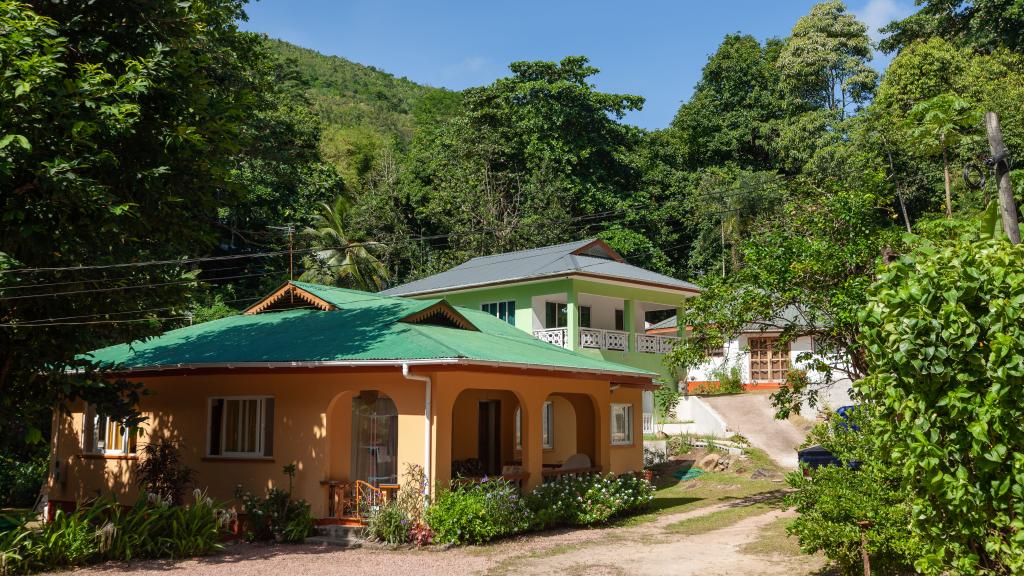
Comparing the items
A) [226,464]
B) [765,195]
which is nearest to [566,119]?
[765,195]

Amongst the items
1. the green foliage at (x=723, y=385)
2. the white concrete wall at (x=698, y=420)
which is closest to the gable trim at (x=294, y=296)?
the white concrete wall at (x=698, y=420)

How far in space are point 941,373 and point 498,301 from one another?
27.3m

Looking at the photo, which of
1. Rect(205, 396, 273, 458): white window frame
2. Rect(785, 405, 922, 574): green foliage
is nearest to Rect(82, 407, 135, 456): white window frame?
Rect(205, 396, 273, 458): white window frame

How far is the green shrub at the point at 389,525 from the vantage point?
48.0 ft

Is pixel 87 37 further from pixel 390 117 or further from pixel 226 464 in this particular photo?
pixel 390 117

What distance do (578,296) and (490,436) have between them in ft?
36.2

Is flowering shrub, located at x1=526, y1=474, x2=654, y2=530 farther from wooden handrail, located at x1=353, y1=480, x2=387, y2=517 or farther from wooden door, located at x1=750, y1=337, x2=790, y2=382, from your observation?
wooden door, located at x1=750, y1=337, x2=790, y2=382

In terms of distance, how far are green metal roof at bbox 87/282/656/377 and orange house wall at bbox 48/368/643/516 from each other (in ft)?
1.51

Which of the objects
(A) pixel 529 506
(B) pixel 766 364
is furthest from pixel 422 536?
(B) pixel 766 364

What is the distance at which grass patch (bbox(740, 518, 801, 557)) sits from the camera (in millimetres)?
13758

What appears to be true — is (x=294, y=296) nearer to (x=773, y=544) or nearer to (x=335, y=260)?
(x=773, y=544)

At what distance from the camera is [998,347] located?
5414 millimetres

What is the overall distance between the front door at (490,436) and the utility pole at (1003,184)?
14.8m

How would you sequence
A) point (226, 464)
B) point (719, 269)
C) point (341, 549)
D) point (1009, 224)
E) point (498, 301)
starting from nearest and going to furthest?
point (1009, 224), point (341, 549), point (226, 464), point (498, 301), point (719, 269)
